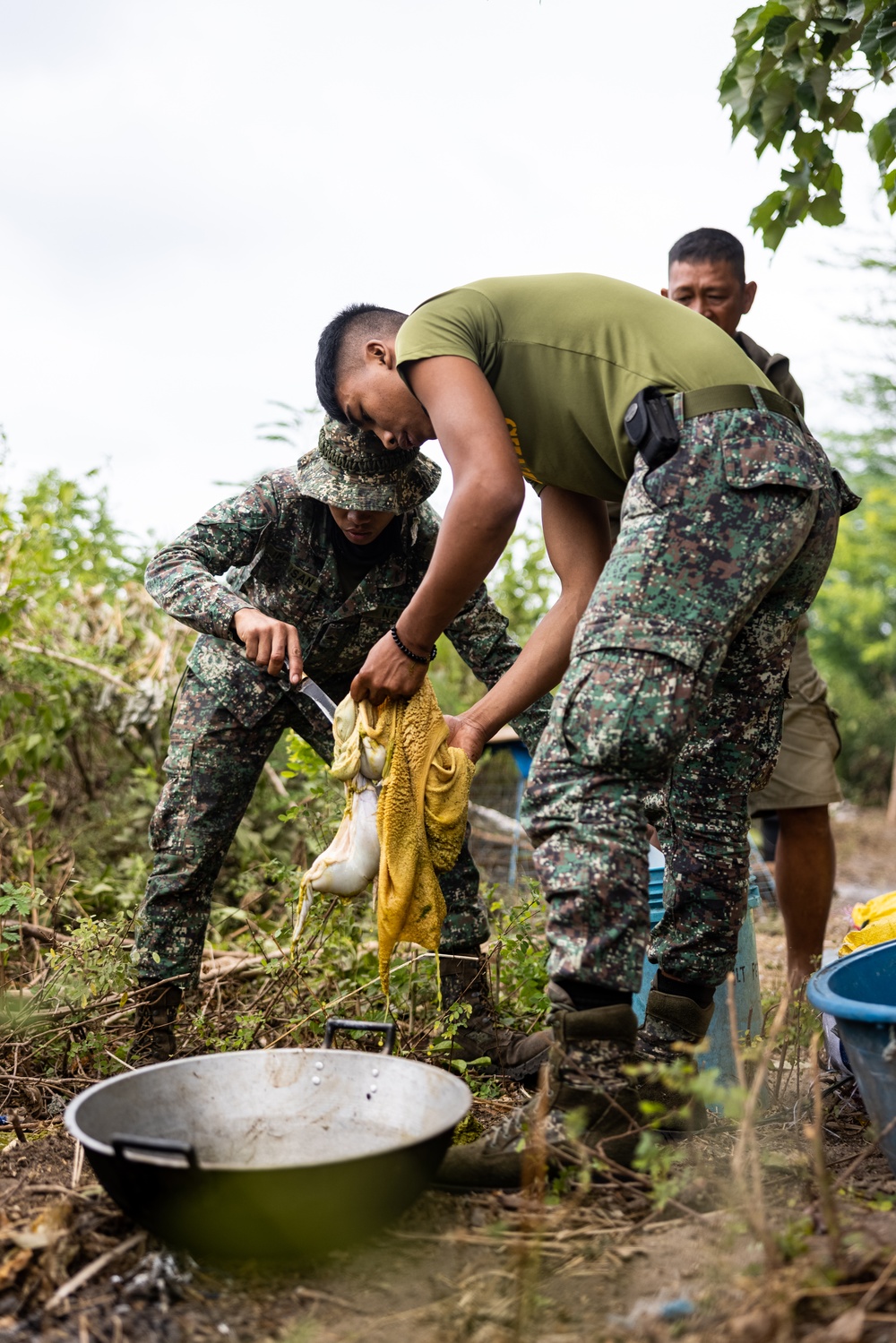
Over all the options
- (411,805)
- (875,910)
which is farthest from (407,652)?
(875,910)

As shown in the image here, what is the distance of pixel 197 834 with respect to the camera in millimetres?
3164

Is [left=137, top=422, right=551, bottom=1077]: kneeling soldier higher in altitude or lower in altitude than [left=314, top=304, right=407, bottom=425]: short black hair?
lower

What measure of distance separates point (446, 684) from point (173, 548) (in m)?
3.75

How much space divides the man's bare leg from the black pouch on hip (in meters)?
2.11

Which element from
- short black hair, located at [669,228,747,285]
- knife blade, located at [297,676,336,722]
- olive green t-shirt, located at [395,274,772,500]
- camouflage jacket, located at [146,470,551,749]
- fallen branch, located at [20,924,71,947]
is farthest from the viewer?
short black hair, located at [669,228,747,285]

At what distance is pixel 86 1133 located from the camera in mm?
1872

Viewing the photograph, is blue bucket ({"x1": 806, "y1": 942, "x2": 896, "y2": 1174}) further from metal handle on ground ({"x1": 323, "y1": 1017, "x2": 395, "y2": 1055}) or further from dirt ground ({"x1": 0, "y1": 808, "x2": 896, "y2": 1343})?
metal handle on ground ({"x1": 323, "y1": 1017, "x2": 395, "y2": 1055})

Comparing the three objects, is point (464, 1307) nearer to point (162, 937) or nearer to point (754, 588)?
point (754, 588)

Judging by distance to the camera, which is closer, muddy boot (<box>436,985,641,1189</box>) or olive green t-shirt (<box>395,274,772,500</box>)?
muddy boot (<box>436,985,641,1189</box>)

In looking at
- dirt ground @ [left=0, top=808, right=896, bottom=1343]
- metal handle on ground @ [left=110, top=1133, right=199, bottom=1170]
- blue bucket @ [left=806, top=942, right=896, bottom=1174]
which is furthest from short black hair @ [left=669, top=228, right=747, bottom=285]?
metal handle on ground @ [left=110, top=1133, right=199, bottom=1170]

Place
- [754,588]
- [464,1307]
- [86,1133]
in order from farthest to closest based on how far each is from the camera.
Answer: [754,588], [86,1133], [464,1307]

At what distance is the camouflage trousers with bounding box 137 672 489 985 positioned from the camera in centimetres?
315

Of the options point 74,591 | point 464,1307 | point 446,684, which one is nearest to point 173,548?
point 464,1307

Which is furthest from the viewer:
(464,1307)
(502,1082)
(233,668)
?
(233,668)
